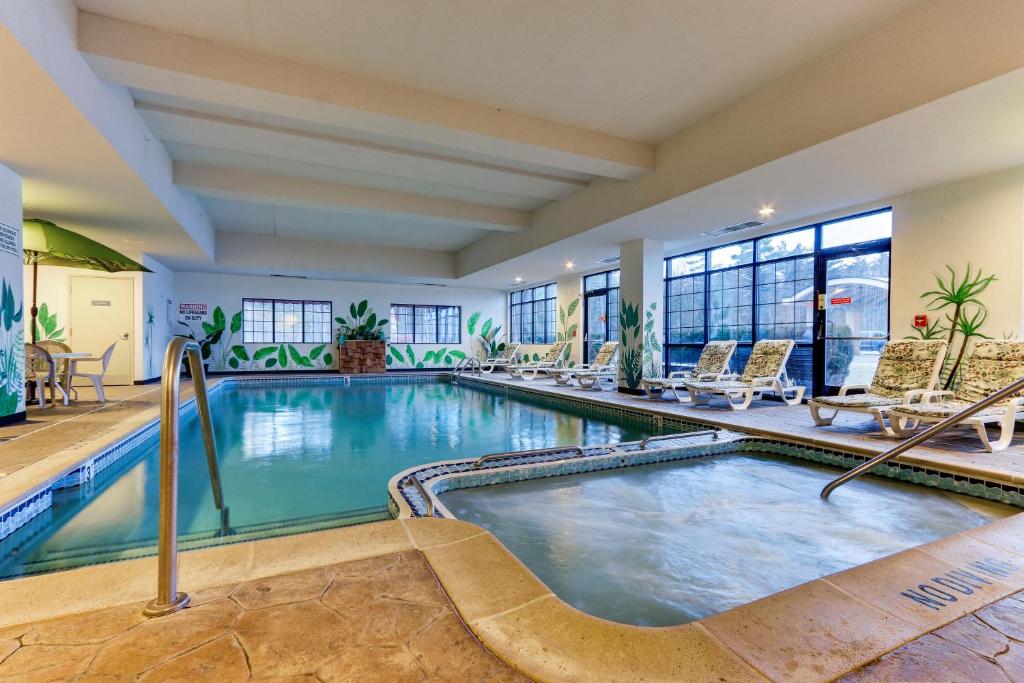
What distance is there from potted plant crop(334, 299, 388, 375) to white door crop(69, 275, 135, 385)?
191 inches

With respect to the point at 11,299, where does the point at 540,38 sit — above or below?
above

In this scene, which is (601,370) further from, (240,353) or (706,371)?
(240,353)

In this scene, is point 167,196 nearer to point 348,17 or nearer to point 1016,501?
point 348,17

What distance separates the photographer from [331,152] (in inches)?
239

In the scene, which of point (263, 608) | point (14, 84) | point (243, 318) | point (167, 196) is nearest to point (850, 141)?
point (263, 608)

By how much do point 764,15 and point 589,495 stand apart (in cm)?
379

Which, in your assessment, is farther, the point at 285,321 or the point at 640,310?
the point at 285,321

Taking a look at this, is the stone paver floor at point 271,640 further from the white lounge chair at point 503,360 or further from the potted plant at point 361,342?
the potted plant at point 361,342

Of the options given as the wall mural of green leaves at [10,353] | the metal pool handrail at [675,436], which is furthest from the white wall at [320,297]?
the metal pool handrail at [675,436]

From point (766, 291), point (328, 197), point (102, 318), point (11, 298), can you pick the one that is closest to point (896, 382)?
point (766, 291)

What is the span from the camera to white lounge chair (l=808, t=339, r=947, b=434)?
4566mm

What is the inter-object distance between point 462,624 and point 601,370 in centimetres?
815

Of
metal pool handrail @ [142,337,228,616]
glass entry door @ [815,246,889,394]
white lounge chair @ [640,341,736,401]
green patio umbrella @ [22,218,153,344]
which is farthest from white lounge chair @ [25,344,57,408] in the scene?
glass entry door @ [815,246,889,394]

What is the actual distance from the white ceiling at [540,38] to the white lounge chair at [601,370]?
507cm
